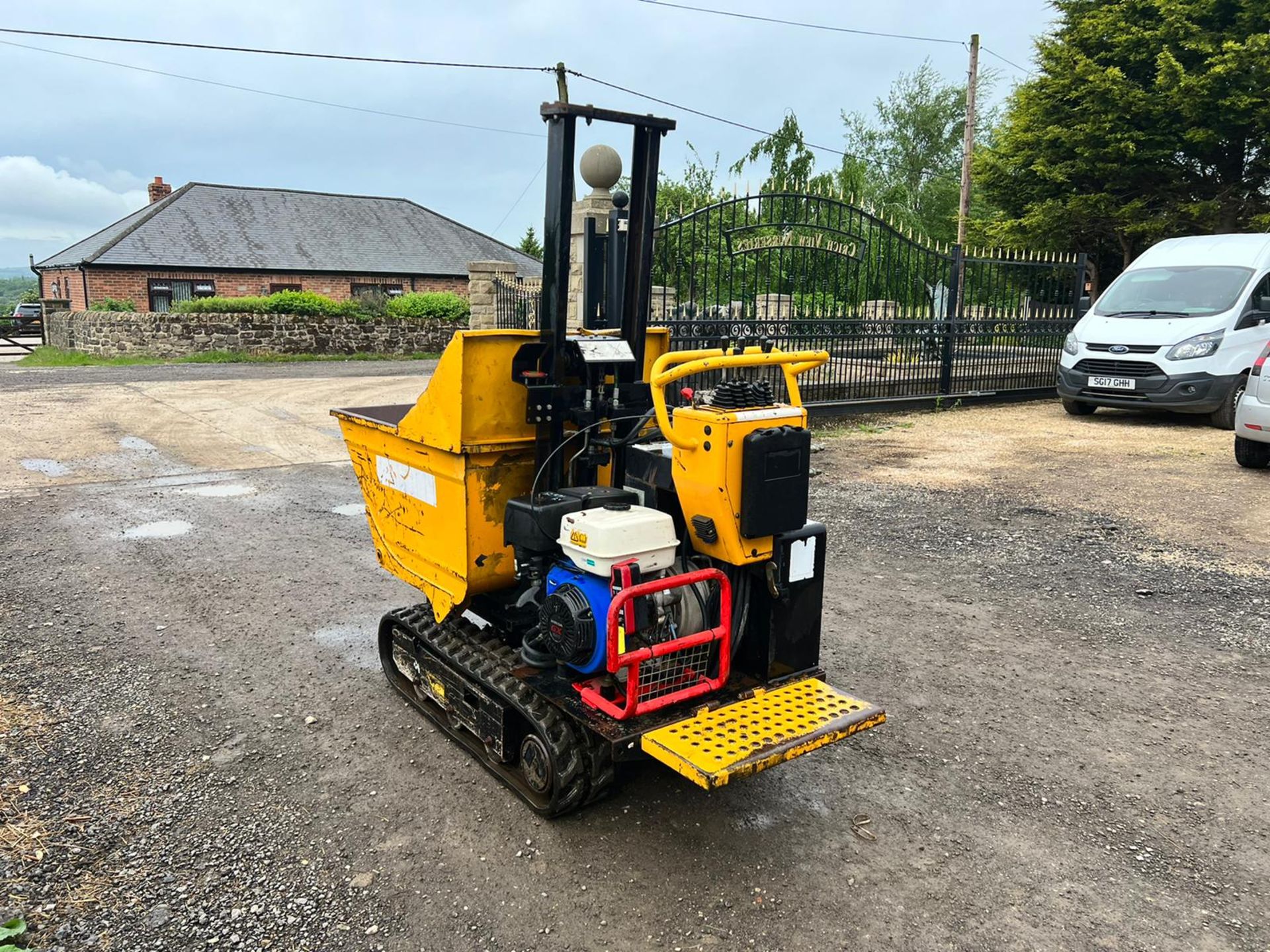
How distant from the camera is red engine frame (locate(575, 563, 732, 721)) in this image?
287cm

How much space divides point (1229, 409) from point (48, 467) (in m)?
13.4

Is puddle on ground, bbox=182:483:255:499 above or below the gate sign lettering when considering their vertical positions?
below

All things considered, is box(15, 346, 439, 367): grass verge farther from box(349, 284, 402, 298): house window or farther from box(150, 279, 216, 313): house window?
box(349, 284, 402, 298): house window

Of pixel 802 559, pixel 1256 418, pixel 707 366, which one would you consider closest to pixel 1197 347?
pixel 1256 418

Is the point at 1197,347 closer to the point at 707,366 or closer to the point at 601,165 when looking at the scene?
the point at 601,165

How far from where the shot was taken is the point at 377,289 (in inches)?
1247

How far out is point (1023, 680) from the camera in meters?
4.37

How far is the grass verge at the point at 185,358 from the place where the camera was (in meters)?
20.4

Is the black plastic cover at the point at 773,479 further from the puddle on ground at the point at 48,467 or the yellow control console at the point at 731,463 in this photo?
the puddle on ground at the point at 48,467

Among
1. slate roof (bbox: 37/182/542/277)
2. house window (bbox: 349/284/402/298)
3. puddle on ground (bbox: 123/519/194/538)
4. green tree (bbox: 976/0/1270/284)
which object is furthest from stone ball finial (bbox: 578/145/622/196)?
house window (bbox: 349/284/402/298)

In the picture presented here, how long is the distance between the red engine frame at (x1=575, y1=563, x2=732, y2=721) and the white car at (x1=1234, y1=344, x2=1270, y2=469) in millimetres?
7313

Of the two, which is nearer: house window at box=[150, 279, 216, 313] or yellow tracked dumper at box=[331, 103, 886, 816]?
yellow tracked dumper at box=[331, 103, 886, 816]

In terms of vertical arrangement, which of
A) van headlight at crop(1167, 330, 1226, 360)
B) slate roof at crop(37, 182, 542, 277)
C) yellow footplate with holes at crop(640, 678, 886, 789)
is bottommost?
yellow footplate with holes at crop(640, 678, 886, 789)

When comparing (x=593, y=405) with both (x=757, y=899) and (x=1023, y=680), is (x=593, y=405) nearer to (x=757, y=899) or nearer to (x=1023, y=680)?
(x=757, y=899)
